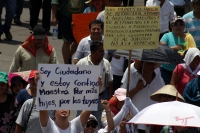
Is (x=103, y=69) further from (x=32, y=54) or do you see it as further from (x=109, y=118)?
(x=109, y=118)

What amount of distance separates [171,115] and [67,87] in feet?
3.99

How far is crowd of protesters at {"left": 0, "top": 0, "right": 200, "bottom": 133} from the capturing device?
25.5 ft

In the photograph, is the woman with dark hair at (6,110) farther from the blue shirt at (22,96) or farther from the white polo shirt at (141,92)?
the white polo shirt at (141,92)

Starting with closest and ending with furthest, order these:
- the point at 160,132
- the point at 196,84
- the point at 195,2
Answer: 1. the point at 160,132
2. the point at 196,84
3. the point at 195,2

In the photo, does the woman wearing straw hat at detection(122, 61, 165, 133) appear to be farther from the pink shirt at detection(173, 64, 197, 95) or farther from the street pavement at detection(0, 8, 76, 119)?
the street pavement at detection(0, 8, 76, 119)

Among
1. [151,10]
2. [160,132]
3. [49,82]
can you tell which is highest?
[151,10]

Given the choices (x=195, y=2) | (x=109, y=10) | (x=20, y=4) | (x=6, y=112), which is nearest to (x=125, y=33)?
(x=109, y=10)

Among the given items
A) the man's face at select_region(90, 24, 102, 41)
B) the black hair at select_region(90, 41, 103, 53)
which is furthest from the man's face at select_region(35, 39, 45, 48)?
the black hair at select_region(90, 41, 103, 53)

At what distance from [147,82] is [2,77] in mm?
1788

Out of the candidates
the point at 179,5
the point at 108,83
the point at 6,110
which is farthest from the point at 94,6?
the point at 6,110

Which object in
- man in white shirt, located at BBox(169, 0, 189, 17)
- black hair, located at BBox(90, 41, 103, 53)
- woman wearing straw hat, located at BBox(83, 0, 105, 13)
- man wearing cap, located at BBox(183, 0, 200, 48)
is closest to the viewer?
black hair, located at BBox(90, 41, 103, 53)

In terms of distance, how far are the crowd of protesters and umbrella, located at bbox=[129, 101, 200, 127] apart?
13 centimetres

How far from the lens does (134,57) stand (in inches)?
345

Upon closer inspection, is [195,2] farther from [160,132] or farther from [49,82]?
[49,82]
